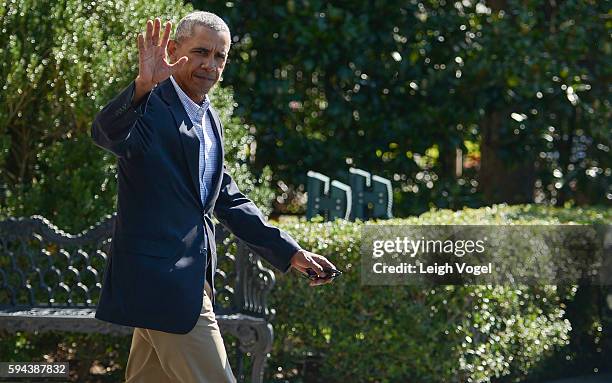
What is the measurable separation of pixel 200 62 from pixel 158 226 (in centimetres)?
58

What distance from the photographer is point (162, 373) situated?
3.73 meters

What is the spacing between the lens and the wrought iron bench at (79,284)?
544 centimetres

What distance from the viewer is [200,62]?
3.59 m

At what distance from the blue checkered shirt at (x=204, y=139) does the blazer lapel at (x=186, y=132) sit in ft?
0.06

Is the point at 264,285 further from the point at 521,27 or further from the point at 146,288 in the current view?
the point at 521,27

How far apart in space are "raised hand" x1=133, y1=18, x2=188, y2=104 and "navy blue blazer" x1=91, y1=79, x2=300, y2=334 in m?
0.15

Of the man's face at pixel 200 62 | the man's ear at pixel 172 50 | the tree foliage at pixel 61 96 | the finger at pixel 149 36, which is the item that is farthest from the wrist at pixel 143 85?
the tree foliage at pixel 61 96

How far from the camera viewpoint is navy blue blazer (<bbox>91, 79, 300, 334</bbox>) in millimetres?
3418

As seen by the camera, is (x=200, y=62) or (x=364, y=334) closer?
(x=200, y=62)

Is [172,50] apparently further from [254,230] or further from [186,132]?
[254,230]

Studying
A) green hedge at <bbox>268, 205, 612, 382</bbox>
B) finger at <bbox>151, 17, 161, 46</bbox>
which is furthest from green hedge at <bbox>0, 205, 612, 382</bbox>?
finger at <bbox>151, 17, 161, 46</bbox>

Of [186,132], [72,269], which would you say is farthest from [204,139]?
[72,269]

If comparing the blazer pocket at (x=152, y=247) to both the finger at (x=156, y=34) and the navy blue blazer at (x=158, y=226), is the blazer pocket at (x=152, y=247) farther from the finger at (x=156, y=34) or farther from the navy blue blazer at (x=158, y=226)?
the finger at (x=156, y=34)

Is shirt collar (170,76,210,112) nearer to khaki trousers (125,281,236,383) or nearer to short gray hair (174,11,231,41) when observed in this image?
short gray hair (174,11,231,41)
